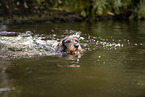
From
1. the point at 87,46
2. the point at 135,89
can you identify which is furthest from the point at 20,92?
the point at 87,46

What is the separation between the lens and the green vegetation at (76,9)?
515 inches

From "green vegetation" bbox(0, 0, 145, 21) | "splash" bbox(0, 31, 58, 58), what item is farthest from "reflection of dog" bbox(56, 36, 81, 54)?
"green vegetation" bbox(0, 0, 145, 21)

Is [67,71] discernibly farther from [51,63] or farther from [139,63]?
[139,63]

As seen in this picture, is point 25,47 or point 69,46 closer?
point 69,46

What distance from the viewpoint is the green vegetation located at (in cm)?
1307

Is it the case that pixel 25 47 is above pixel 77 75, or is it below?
above

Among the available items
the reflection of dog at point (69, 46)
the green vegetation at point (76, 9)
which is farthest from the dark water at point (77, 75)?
the green vegetation at point (76, 9)

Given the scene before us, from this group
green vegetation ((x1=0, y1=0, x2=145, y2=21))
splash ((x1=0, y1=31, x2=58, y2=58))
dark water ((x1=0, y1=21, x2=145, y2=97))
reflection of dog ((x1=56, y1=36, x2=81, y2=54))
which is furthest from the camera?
green vegetation ((x1=0, y1=0, x2=145, y2=21))

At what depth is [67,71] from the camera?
4.09 metres

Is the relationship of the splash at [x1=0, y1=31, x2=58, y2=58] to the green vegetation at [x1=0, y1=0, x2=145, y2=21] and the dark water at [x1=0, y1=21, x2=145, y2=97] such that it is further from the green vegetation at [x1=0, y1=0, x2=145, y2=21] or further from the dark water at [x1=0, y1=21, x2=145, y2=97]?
the green vegetation at [x1=0, y1=0, x2=145, y2=21]

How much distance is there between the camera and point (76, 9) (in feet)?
47.9

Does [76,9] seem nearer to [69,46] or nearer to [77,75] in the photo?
[69,46]

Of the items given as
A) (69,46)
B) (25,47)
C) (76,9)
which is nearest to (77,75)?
(69,46)

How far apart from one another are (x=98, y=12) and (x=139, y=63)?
10.3 m
